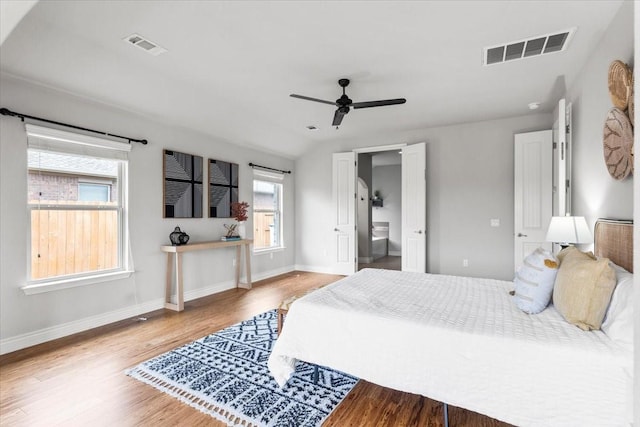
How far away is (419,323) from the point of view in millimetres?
1807

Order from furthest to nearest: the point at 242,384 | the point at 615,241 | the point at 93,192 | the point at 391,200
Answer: the point at 391,200
the point at 93,192
the point at 242,384
the point at 615,241

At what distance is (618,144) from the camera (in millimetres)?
2135

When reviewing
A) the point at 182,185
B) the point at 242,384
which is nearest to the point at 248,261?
the point at 182,185

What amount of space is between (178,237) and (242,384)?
248 cm

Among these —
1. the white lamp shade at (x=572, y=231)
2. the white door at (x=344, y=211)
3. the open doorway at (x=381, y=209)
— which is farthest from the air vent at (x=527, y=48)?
the open doorway at (x=381, y=209)

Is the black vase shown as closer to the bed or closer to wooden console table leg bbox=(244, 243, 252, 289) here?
wooden console table leg bbox=(244, 243, 252, 289)

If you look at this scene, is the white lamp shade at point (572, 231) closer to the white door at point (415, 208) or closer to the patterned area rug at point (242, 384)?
the patterned area rug at point (242, 384)

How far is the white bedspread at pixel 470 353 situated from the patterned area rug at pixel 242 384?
20 centimetres

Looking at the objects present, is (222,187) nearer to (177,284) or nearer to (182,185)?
(182,185)

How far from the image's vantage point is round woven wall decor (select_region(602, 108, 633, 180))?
1990mm

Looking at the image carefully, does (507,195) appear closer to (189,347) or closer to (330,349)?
(330,349)

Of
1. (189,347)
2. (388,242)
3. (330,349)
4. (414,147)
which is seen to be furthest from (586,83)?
(388,242)

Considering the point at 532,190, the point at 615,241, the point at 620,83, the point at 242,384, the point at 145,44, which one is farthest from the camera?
the point at 532,190

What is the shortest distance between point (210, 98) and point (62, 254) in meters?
2.45
